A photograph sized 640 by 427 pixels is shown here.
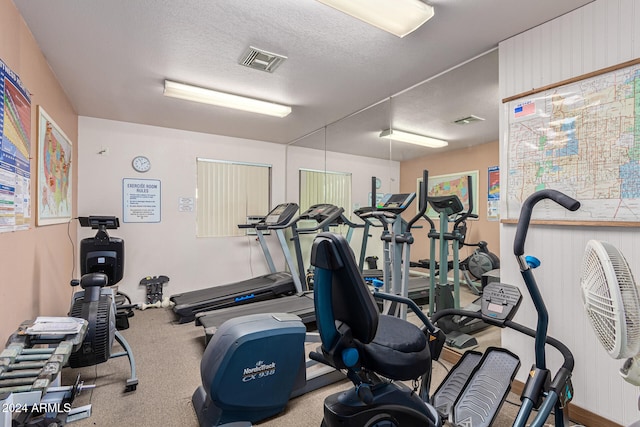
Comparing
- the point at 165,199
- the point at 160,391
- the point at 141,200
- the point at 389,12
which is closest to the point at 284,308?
the point at 160,391

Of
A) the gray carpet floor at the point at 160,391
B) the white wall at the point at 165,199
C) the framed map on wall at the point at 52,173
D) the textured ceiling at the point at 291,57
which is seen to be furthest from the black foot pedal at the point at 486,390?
the white wall at the point at 165,199

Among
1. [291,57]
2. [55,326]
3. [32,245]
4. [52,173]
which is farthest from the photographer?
[52,173]

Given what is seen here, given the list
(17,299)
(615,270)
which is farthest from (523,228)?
(17,299)

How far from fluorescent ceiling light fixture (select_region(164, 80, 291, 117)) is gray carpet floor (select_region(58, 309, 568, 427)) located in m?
2.49

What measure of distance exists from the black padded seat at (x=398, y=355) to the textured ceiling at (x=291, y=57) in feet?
6.35

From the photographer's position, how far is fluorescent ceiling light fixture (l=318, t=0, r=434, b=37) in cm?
178

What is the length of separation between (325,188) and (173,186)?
2.26 m

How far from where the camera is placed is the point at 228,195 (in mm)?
4949

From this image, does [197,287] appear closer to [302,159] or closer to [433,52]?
[302,159]

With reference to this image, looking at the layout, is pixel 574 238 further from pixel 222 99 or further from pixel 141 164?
pixel 141 164

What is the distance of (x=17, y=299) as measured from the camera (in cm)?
197

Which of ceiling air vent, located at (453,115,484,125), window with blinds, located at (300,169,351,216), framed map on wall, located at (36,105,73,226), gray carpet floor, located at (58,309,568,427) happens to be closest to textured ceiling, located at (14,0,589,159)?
ceiling air vent, located at (453,115,484,125)

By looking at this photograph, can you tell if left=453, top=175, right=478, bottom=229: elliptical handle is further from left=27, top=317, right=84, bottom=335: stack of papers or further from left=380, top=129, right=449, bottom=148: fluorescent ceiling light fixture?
left=27, top=317, right=84, bottom=335: stack of papers

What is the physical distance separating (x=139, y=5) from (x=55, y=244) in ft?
7.45
